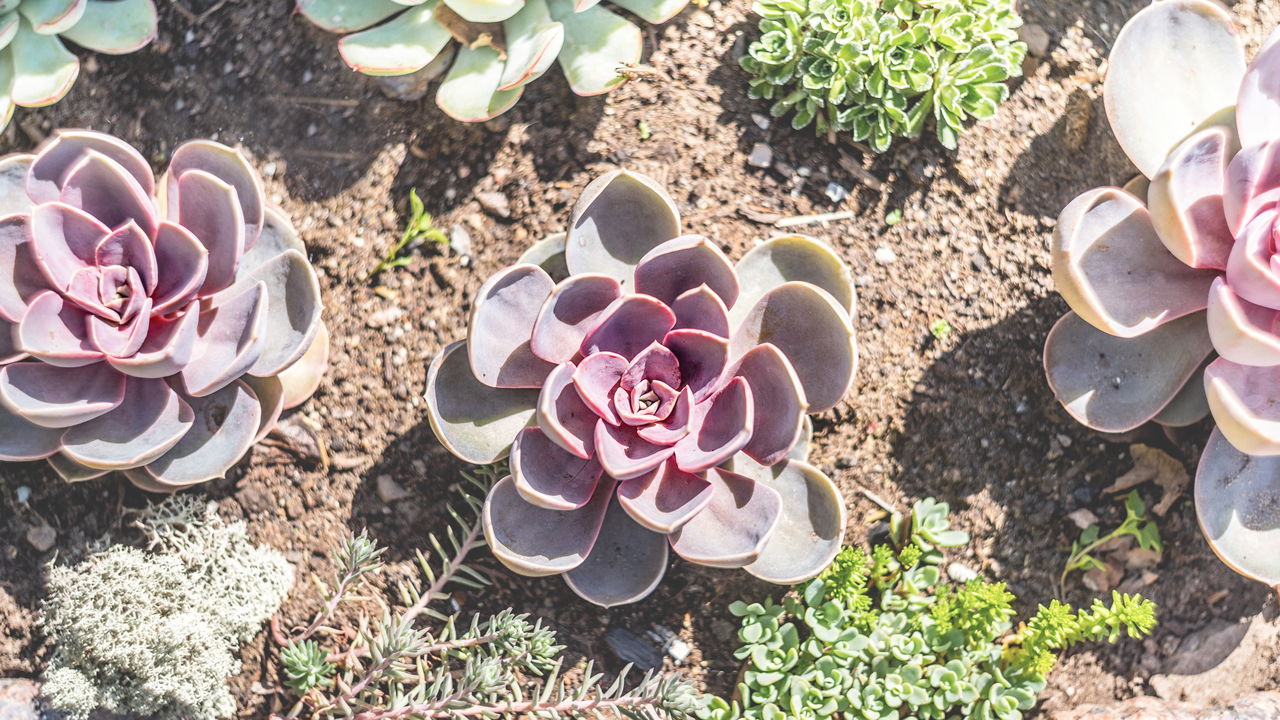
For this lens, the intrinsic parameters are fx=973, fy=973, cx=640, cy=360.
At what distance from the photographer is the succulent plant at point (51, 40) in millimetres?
2191

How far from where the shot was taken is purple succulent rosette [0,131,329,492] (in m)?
1.87

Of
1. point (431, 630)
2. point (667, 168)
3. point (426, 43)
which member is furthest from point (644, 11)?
point (431, 630)

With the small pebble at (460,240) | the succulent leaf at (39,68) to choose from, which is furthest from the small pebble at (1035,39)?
the succulent leaf at (39,68)

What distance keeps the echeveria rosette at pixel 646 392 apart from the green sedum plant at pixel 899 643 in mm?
299

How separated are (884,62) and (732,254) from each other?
546 mm

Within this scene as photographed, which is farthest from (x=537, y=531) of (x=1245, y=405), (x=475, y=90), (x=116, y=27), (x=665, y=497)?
(x=116, y=27)

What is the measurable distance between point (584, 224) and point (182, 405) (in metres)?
0.89

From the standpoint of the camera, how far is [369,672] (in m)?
2.09

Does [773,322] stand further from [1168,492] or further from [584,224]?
[1168,492]

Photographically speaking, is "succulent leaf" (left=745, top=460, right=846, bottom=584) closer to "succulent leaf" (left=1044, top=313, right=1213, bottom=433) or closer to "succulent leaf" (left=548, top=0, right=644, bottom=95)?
"succulent leaf" (left=1044, top=313, right=1213, bottom=433)

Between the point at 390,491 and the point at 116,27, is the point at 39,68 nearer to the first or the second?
the point at 116,27

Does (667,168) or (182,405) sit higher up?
(667,168)

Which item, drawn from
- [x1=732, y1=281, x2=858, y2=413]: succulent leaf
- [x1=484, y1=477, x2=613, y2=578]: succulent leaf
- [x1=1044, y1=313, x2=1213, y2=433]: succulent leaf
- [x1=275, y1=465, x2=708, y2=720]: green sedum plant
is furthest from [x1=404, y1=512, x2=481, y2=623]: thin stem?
[x1=1044, y1=313, x2=1213, y2=433]: succulent leaf

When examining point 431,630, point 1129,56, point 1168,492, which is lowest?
point 431,630
